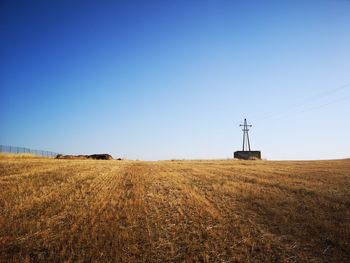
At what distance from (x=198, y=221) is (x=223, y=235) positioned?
4.55 ft

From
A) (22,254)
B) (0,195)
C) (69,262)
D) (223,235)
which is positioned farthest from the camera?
(0,195)

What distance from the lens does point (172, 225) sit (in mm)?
8602

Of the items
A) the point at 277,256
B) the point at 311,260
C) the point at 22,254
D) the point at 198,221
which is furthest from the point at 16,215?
the point at 311,260

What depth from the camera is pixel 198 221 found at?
9008mm

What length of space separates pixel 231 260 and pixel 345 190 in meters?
11.2

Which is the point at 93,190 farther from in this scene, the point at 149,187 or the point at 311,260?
the point at 311,260

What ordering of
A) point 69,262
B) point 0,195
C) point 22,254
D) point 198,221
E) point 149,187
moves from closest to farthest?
point 69,262 → point 22,254 → point 198,221 → point 0,195 → point 149,187

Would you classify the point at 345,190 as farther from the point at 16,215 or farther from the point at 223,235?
the point at 16,215

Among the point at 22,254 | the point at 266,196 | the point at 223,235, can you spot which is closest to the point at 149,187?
the point at 266,196

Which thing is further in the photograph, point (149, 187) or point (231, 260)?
point (149, 187)

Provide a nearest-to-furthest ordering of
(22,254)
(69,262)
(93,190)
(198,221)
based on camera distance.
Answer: (69,262) < (22,254) < (198,221) < (93,190)

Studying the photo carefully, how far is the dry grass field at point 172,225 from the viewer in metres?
6.61

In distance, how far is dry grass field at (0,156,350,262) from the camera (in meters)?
6.61

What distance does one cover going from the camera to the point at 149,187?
15.0 metres
